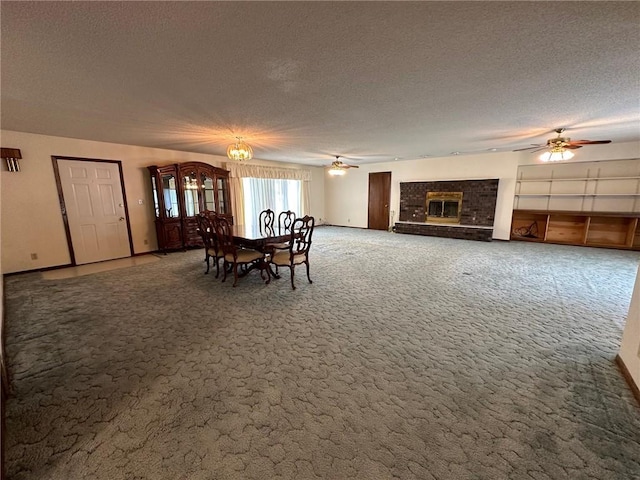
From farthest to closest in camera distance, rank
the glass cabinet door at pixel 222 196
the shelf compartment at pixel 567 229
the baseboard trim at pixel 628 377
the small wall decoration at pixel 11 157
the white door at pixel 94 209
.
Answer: the glass cabinet door at pixel 222 196, the shelf compartment at pixel 567 229, the white door at pixel 94 209, the small wall decoration at pixel 11 157, the baseboard trim at pixel 628 377

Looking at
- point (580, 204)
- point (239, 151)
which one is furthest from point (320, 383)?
point (580, 204)

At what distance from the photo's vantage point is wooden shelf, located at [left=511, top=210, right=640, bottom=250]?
18.3 feet

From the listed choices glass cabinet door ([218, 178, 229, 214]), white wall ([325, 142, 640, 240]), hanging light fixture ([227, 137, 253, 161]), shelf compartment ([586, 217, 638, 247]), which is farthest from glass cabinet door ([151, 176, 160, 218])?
shelf compartment ([586, 217, 638, 247])

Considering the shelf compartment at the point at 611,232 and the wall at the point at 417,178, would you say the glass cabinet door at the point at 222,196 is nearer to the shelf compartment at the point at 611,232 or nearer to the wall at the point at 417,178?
the wall at the point at 417,178

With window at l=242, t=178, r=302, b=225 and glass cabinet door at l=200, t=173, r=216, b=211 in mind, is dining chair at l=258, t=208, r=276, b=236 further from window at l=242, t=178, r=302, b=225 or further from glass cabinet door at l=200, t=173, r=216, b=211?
window at l=242, t=178, r=302, b=225

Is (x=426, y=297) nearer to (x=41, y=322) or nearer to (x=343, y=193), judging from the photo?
(x=41, y=322)

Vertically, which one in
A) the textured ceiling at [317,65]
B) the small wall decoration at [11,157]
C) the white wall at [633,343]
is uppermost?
the textured ceiling at [317,65]

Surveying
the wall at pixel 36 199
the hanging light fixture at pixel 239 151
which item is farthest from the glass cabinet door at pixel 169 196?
the hanging light fixture at pixel 239 151

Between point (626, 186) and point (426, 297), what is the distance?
6.19 m

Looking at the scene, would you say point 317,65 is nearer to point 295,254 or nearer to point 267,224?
point 295,254

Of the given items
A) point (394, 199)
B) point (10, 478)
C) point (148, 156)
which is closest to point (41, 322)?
point (10, 478)

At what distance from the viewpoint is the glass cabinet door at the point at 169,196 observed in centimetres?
541

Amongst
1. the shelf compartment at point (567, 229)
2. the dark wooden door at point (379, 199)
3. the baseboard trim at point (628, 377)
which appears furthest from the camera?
the dark wooden door at point (379, 199)

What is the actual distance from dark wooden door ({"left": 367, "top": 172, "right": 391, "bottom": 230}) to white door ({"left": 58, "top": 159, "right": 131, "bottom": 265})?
6979 mm
